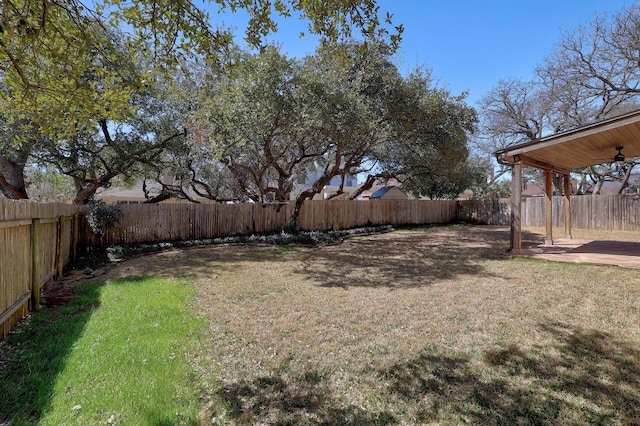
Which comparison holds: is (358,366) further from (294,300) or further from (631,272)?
(631,272)

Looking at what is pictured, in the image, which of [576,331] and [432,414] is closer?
[432,414]

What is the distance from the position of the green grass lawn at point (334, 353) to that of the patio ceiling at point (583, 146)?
2733mm

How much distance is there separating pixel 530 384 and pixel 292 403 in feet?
6.33

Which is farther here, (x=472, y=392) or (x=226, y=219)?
(x=226, y=219)

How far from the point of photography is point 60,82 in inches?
153

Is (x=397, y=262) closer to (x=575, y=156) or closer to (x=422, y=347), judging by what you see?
(x=422, y=347)

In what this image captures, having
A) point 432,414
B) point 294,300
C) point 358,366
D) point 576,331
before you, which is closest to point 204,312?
point 294,300

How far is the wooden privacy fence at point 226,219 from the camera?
10.1 meters

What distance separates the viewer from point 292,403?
2.52 meters

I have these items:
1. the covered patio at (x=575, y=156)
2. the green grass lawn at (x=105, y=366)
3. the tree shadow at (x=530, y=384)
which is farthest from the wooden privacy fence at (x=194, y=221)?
the covered patio at (x=575, y=156)

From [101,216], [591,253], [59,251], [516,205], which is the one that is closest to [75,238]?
[101,216]

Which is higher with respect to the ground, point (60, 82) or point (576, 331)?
point (60, 82)

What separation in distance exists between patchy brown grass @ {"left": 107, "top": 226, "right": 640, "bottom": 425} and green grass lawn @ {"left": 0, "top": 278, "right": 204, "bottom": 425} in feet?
0.82

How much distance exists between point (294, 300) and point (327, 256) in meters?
4.05
